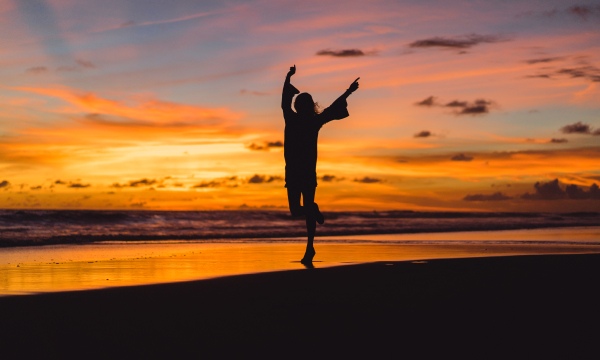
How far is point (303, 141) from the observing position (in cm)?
742

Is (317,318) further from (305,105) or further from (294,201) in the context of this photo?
(305,105)

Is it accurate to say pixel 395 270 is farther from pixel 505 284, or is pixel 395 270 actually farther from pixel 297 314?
pixel 297 314

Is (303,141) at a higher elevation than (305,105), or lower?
lower

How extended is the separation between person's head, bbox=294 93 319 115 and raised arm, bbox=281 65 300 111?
0.49 feet

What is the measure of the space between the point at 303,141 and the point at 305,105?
0.55m

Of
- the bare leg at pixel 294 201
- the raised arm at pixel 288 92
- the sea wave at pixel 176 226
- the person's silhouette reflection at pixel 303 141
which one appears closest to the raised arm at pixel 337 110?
the person's silhouette reflection at pixel 303 141

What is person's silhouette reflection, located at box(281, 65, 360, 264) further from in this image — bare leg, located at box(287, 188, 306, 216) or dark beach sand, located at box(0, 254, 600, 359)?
dark beach sand, located at box(0, 254, 600, 359)

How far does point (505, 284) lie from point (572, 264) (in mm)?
2377

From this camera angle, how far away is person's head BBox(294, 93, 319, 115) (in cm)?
753

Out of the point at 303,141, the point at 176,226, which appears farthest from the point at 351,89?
the point at 176,226

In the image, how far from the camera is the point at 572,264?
7.00 meters

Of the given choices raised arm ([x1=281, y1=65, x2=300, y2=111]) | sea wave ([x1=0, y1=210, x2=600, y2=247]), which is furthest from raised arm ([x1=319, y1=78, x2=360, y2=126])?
sea wave ([x1=0, y1=210, x2=600, y2=247])

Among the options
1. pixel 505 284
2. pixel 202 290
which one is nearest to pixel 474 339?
pixel 505 284

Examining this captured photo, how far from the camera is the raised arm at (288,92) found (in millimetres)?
7371
